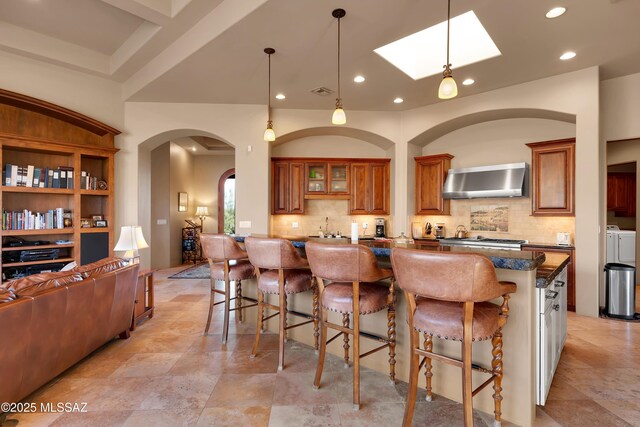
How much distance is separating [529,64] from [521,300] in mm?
3440

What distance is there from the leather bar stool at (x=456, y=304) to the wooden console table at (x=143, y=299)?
3040mm

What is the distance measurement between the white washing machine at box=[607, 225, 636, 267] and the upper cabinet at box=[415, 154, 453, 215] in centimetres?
299

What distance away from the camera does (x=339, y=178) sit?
5945 mm

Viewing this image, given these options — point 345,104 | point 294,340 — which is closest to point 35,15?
point 345,104

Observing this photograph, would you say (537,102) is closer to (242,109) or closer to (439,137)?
(439,137)

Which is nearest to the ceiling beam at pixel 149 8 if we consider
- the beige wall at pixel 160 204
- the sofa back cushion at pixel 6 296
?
the sofa back cushion at pixel 6 296

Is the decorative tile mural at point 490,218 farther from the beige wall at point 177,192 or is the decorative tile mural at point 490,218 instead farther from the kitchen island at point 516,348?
the beige wall at point 177,192

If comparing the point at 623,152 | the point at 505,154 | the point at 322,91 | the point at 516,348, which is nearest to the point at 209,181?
the point at 322,91

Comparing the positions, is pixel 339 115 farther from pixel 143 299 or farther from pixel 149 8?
pixel 143 299

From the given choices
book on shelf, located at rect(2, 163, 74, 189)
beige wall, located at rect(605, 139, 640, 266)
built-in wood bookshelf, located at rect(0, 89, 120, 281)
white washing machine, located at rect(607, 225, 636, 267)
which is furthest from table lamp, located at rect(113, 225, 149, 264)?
white washing machine, located at rect(607, 225, 636, 267)

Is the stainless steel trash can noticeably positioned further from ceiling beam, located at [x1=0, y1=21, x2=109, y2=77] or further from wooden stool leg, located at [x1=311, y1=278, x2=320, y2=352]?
ceiling beam, located at [x1=0, y1=21, x2=109, y2=77]

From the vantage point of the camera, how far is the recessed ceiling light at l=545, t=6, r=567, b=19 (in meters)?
2.77

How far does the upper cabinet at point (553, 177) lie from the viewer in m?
4.27

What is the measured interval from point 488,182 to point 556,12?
2.63 meters
